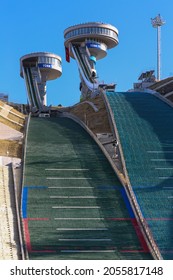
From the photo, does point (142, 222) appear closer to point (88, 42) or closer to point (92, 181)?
point (92, 181)

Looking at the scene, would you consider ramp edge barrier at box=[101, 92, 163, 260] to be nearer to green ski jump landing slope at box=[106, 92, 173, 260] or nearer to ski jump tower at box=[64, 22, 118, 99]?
green ski jump landing slope at box=[106, 92, 173, 260]

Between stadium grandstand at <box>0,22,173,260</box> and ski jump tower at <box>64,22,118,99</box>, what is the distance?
32800 mm

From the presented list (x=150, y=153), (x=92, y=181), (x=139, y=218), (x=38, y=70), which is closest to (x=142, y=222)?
(x=139, y=218)

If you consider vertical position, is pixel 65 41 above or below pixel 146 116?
above

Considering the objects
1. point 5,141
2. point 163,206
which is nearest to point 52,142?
point 5,141

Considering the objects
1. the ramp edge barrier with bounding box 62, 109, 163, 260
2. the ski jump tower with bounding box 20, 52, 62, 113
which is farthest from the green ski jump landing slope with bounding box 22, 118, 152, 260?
the ski jump tower with bounding box 20, 52, 62, 113

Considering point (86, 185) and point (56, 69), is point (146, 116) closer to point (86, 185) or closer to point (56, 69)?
point (86, 185)

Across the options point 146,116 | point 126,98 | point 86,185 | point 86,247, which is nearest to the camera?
point 86,247

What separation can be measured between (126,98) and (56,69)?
43.8 meters

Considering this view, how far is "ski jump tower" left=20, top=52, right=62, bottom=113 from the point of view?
103 m

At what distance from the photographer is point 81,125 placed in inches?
2361

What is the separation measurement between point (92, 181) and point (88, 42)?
209 feet

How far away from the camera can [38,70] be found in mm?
105875

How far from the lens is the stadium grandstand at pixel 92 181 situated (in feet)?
109
